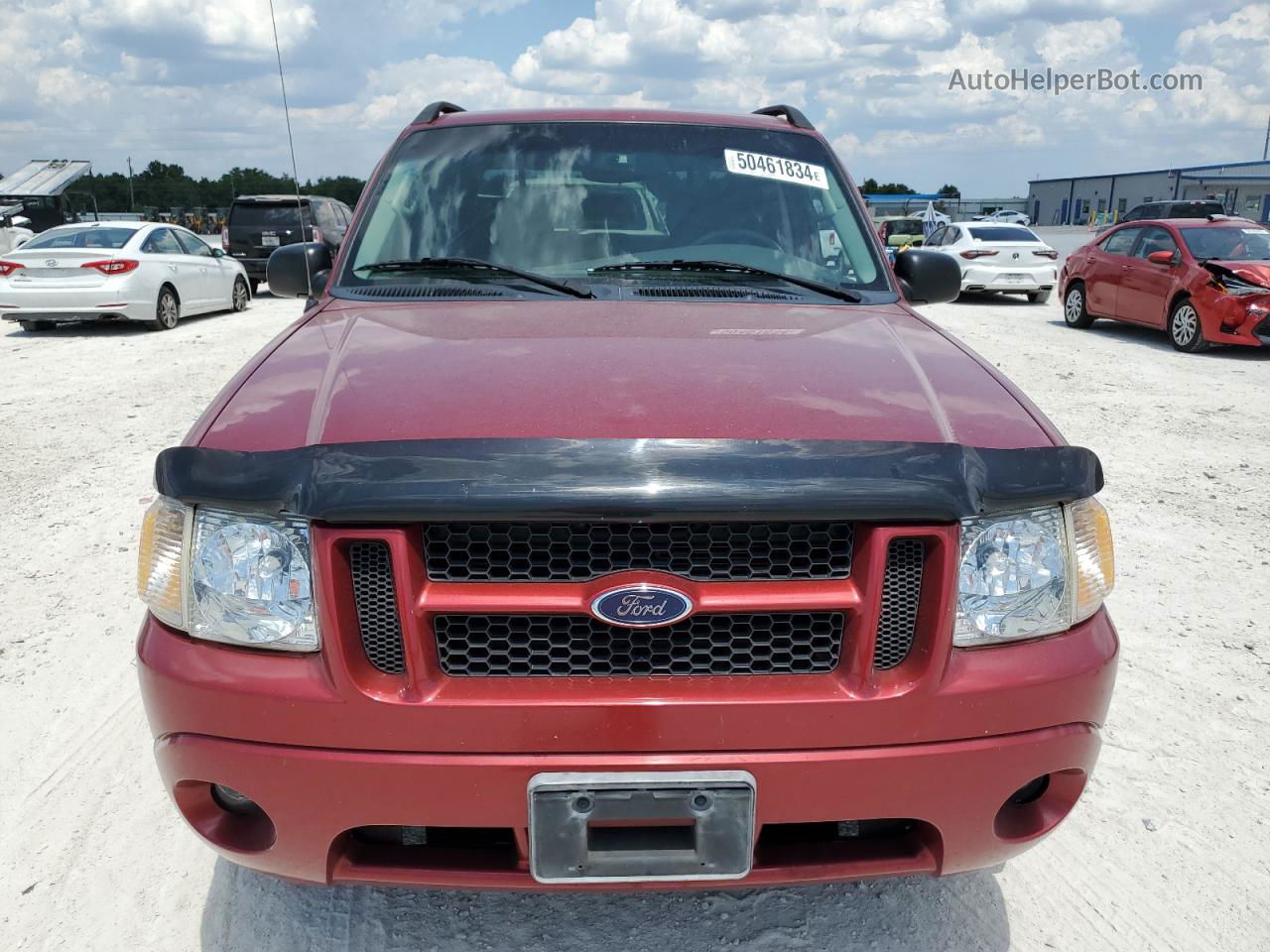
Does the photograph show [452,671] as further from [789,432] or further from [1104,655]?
[1104,655]

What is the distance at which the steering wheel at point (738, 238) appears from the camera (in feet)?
10.4

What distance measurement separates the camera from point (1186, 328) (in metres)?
11.8

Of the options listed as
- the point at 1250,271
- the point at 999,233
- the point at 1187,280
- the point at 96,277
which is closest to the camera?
the point at 1250,271

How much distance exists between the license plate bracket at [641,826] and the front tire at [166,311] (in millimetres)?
13370

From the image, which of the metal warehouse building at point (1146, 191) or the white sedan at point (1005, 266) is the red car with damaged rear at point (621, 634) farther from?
the metal warehouse building at point (1146, 191)

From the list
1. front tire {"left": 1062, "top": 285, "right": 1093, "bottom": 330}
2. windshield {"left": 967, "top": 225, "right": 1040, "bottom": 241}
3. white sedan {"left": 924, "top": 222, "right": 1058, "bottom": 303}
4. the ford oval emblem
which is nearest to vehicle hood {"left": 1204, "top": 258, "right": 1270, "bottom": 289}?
front tire {"left": 1062, "top": 285, "right": 1093, "bottom": 330}

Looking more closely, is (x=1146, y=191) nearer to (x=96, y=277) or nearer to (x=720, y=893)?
(x=96, y=277)

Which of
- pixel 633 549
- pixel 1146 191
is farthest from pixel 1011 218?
pixel 633 549

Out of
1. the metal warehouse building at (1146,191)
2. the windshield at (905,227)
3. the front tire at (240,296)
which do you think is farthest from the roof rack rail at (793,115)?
the metal warehouse building at (1146,191)

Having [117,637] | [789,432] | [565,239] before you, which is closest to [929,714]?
[789,432]

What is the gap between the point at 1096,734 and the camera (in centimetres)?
192

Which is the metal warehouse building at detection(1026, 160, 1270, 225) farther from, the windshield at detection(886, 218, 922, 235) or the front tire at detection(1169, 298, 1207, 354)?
the front tire at detection(1169, 298, 1207, 354)

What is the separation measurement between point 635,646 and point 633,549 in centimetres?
18

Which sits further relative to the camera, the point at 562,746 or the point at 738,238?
the point at 738,238
